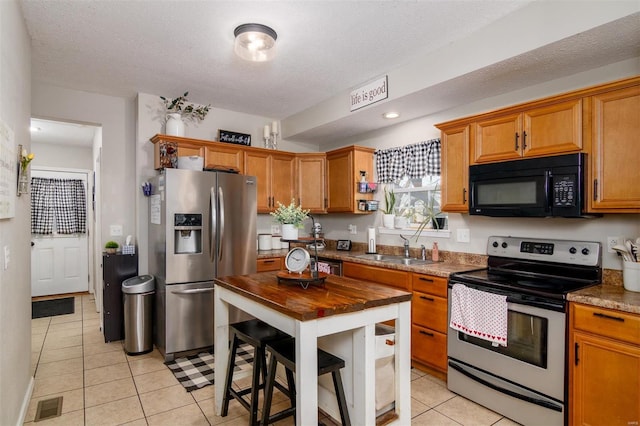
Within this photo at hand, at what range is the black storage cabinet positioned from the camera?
3.67 meters

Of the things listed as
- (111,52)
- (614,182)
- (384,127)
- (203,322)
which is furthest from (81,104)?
(614,182)

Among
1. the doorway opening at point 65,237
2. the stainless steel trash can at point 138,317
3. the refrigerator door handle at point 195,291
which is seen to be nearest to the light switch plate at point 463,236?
the refrigerator door handle at point 195,291

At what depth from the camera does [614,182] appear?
7.33ft

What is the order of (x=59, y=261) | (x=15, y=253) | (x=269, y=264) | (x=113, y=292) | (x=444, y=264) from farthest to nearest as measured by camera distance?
(x=59, y=261)
(x=269, y=264)
(x=113, y=292)
(x=444, y=264)
(x=15, y=253)

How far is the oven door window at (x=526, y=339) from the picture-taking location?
7.23ft

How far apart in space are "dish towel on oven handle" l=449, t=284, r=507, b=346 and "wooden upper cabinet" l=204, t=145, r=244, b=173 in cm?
277

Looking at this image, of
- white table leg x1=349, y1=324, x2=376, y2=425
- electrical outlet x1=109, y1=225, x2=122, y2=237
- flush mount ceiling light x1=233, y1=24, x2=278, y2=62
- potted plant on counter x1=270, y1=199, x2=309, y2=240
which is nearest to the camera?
white table leg x1=349, y1=324, x2=376, y2=425

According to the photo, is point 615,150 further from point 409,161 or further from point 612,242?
point 409,161

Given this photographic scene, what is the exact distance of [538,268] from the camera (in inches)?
108

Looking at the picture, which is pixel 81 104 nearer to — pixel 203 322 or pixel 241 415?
pixel 203 322

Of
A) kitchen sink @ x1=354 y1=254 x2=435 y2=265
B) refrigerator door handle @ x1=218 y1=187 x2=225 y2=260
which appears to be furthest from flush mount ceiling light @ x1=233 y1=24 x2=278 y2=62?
kitchen sink @ x1=354 y1=254 x2=435 y2=265

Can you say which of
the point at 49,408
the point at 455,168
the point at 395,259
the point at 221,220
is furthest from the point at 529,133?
the point at 49,408

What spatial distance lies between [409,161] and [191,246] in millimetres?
2450

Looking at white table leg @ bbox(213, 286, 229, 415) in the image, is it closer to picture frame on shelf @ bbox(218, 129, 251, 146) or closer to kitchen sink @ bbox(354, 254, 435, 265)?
kitchen sink @ bbox(354, 254, 435, 265)
